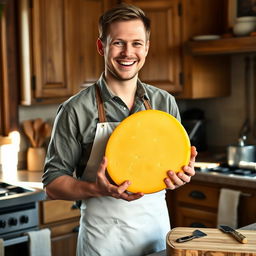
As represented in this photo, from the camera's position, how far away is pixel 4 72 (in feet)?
11.1

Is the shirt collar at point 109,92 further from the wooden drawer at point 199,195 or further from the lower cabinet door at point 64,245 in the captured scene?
the wooden drawer at point 199,195

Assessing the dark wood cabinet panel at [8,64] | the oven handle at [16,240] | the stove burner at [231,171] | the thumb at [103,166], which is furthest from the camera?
the dark wood cabinet panel at [8,64]

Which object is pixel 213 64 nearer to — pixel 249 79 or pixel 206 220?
pixel 249 79

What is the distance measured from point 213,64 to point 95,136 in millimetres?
2256

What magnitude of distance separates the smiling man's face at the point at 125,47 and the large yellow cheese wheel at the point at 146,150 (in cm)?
20

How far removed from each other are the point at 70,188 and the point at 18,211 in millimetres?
1137

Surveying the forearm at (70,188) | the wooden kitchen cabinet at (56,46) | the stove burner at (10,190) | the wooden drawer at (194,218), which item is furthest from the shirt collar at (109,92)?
the wooden drawer at (194,218)

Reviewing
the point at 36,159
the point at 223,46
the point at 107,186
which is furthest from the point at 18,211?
the point at 223,46

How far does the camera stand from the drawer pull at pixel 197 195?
11.0ft

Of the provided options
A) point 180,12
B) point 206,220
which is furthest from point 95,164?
point 180,12

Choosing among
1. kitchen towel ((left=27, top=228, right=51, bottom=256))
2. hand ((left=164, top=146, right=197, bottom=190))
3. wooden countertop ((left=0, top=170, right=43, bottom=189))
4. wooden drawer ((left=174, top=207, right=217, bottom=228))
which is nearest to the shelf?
wooden drawer ((left=174, top=207, right=217, bottom=228))

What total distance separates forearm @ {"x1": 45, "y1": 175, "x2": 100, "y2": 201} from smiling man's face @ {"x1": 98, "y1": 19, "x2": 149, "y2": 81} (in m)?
0.39

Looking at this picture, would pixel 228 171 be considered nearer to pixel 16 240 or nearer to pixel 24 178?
pixel 24 178

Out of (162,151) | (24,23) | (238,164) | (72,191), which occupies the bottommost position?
(238,164)
